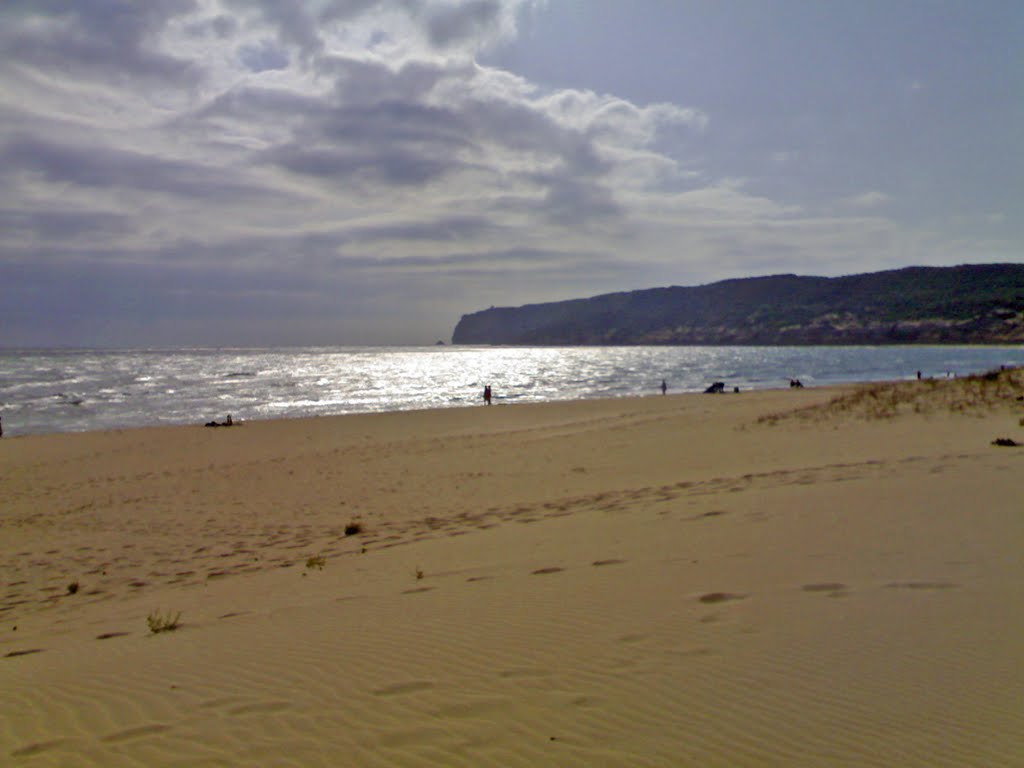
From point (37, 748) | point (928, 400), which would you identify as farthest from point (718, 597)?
point (928, 400)

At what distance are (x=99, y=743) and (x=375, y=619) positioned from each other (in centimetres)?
227

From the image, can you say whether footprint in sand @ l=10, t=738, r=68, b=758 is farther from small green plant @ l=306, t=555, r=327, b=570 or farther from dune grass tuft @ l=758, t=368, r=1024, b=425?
dune grass tuft @ l=758, t=368, r=1024, b=425

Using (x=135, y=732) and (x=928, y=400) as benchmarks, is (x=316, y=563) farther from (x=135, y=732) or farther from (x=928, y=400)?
(x=928, y=400)

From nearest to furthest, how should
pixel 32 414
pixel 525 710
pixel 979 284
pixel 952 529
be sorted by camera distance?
pixel 525 710 < pixel 952 529 < pixel 32 414 < pixel 979 284

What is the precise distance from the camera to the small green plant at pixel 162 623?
620 centimetres

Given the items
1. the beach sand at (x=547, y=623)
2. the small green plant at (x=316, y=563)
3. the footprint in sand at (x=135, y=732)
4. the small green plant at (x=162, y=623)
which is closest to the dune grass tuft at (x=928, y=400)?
the beach sand at (x=547, y=623)

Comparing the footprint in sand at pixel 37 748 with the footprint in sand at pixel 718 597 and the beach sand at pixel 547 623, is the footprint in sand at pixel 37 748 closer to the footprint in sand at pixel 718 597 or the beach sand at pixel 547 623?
the beach sand at pixel 547 623

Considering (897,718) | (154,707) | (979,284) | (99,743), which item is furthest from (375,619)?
(979,284)

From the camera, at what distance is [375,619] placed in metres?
5.82

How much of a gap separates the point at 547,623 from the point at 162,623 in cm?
363

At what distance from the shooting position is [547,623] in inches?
207

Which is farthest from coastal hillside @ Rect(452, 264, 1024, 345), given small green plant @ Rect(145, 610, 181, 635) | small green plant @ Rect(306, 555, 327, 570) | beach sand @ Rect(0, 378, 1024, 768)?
small green plant @ Rect(145, 610, 181, 635)

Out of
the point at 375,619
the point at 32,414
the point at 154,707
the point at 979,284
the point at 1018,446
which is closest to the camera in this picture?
the point at 154,707

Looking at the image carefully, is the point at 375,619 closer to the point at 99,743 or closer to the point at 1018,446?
the point at 99,743
